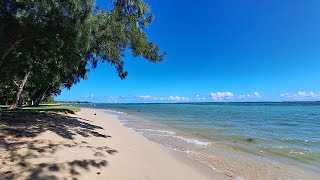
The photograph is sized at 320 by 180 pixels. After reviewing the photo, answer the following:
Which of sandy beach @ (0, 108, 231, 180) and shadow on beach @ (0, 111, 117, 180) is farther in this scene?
sandy beach @ (0, 108, 231, 180)

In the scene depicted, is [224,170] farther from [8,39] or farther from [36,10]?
[8,39]

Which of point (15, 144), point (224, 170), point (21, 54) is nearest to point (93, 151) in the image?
point (15, 144)

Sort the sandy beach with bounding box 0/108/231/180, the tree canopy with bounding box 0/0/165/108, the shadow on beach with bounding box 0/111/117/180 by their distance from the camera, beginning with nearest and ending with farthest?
the shadow on beach with bounding box 0/111/117/180 → the sandy beach with bounding box 0/108/231/180 → the tree canopy with bounding box 0/0/165/108

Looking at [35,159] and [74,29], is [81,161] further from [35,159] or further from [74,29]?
[74,29]

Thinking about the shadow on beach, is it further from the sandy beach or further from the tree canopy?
the tree canopy

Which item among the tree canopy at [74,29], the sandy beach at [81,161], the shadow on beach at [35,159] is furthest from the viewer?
the tree canopy at [74,29]

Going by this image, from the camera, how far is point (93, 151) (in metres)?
9.24

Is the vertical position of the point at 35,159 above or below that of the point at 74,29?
below

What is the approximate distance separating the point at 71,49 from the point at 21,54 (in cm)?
614

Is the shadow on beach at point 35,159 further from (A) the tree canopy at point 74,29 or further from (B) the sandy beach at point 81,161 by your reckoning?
(A) the tree canopy at point 74,29

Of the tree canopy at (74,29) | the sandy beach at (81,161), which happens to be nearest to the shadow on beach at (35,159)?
the sandy beach at (81,161)

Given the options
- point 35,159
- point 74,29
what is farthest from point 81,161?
point 74,29

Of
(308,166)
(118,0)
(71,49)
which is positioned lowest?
(308,166)

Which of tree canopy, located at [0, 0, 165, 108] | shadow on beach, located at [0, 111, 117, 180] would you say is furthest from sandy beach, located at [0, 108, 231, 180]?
tree canopy, located at [0, 0, 165, 108]
